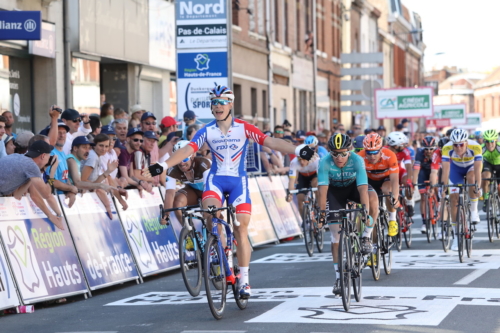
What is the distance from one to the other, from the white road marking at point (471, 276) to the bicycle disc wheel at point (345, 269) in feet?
7.09

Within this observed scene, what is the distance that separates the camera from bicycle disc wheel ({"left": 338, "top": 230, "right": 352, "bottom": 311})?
31.6 ft

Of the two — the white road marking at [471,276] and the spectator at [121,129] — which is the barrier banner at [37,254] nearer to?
the spectator at [121,129]

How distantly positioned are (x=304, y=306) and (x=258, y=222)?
27.7 ft

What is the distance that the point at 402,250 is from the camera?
16.5m

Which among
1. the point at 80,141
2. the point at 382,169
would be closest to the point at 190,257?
the point at 80,141

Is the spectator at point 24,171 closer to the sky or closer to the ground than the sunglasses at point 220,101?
closer to the ground

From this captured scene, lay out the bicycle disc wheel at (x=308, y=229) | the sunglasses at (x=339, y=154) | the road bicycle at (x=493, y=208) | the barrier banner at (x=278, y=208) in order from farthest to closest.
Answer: the barrier banner at (x=278, y=208)
the road bicycle at (x=493, y=208)
the bicycle disc wheel at (x=308, y=229)
the sunglasses at (x=339, y=154)

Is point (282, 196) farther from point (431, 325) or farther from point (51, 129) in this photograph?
point (431, 325)

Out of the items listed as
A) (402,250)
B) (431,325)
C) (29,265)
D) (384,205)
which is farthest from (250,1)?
(431,325)

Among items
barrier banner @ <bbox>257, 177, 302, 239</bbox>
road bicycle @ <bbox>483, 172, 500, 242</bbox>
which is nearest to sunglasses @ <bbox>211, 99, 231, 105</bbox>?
road bicycle @ <bbox>483, 172, 500, 242</bbox>

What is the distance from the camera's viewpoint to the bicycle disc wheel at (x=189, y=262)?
35.4 ft

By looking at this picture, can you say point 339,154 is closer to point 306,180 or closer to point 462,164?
point 462,164

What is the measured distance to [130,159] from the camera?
14.5 m

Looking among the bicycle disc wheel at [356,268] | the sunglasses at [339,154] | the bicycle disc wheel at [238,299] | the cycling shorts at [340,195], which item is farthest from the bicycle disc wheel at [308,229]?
the bicycle disc wheel at [238,299]
